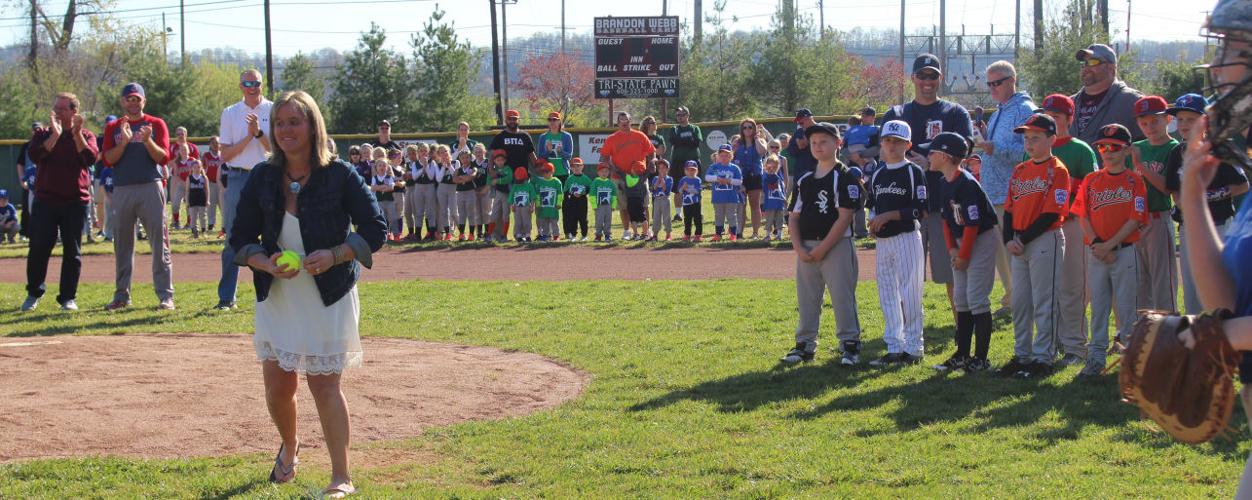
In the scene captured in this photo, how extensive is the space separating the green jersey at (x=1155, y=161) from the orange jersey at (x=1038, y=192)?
57 cm

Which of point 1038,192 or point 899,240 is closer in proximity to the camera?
point 1038,192

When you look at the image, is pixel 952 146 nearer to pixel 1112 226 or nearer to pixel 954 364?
pixel 1112 226

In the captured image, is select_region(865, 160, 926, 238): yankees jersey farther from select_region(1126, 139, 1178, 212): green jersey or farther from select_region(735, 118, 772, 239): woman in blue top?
select_region(735, 118, 772, 239): woman in blue top

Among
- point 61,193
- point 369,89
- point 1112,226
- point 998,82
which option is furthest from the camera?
point 369,89

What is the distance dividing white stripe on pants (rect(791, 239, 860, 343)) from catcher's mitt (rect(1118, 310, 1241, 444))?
5211 mm

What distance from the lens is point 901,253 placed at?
323 inches

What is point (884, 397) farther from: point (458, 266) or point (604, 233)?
point (604, 233)

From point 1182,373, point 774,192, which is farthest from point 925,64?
point 774,192

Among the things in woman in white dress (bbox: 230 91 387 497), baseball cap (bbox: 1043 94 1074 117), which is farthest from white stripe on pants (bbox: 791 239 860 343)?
woman in white dress (bbox: 230 91 387 497)

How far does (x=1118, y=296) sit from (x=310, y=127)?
5.18 meters

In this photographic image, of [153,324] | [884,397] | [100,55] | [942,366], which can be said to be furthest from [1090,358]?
[100,55]

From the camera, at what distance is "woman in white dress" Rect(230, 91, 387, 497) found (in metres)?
5.11

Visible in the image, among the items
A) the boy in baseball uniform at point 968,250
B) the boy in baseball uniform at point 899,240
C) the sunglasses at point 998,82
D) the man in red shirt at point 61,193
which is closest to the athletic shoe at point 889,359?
the boy in baseball uniform at point 899,240

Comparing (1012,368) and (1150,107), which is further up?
(1150,107)
